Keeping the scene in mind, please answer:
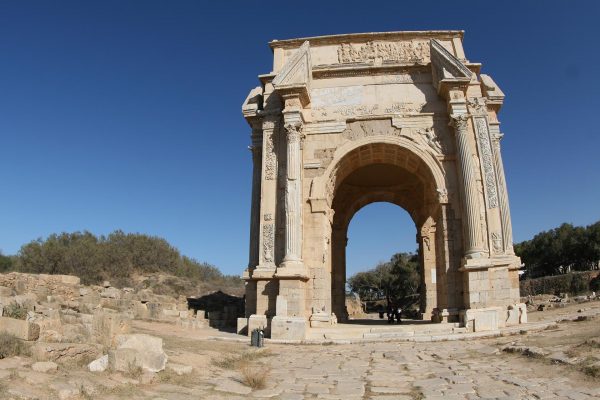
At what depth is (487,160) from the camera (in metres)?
14.6

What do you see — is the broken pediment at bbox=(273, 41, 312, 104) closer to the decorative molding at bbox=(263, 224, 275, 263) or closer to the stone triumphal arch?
the stone triumphal arch

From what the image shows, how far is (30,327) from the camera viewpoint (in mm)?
6148

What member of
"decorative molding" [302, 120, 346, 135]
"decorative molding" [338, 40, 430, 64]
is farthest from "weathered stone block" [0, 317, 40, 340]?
"decorative molding" [338, 40, 430, 64]

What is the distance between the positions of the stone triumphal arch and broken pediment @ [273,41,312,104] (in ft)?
0.14

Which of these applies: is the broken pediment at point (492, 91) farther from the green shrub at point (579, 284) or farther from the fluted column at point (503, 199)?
the green shrub at point (579, 284)

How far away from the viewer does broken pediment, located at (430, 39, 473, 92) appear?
14.6 meters

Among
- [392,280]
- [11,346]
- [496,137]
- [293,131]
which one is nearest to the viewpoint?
[11,346]

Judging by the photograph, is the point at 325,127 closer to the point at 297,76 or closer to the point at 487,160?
the point at 297,76

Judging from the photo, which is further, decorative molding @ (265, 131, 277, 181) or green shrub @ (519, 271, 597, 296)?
green shrub @ (519, 271, 597, 296)

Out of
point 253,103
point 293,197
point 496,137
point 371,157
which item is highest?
point 253,103

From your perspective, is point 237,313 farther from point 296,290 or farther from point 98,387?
point 98,387

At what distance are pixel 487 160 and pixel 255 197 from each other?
Result: 299 inches

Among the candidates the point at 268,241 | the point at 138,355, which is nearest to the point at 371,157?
the point at 268,241

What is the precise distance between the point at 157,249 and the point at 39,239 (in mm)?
6922
